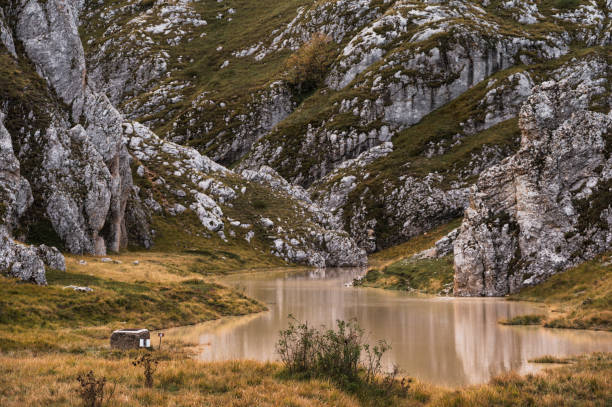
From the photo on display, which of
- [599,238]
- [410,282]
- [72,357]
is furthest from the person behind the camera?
[410,282]

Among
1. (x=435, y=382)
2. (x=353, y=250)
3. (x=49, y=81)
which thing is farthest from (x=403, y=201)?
(x=435, y=382)

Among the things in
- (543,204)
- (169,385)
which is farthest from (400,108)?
(169,385)

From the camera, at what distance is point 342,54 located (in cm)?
16162

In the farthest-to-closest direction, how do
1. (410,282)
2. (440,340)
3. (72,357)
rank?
1. (410,282)
2. (440,340)
3. (72,357)

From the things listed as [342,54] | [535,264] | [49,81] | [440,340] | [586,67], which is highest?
[342,54]

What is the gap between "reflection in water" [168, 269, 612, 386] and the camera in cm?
2327

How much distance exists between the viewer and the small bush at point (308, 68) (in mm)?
163125

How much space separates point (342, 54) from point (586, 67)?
70.3 meters

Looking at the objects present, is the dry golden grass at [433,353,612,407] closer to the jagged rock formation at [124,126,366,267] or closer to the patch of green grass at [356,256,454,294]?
the patch of green grass at [356,256,454,294]

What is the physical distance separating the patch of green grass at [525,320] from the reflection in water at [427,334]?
91 cm

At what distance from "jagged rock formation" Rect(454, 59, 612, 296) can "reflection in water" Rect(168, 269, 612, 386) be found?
4.24m

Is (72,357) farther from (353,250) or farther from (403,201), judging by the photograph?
(403,201)

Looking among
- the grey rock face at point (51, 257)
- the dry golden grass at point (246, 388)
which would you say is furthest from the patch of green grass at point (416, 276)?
the dry golden grass at point (246, 388)

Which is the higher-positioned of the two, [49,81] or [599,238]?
[49,81]
